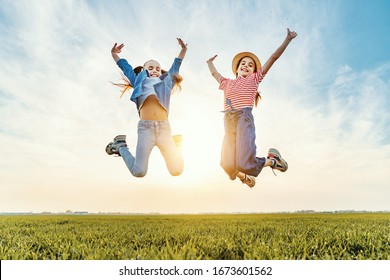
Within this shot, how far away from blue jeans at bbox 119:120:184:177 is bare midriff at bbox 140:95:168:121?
98 mm

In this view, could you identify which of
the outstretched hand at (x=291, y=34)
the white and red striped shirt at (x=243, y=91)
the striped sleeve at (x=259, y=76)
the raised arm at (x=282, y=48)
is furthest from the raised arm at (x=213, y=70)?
the outstretched hand at (x=291, y=34)

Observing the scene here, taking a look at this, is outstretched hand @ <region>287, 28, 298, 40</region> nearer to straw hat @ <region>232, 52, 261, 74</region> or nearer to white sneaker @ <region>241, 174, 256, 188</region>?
straw hat @ <region>232, 52, 261, 74</region>

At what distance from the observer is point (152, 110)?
21.1 feet

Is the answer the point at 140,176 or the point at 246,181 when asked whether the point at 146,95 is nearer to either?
the point at 140,176

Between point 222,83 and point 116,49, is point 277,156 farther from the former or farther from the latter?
point 116,49

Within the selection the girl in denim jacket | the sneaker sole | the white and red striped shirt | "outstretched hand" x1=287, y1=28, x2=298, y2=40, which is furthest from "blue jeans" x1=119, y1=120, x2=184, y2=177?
"outstretched hand" x1=287, y1=28, x2=298, y2=40

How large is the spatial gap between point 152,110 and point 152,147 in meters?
0.63

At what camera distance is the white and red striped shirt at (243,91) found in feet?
21.4

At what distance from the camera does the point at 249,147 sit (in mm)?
6250

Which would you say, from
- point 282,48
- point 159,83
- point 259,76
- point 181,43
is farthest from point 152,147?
point 282,48

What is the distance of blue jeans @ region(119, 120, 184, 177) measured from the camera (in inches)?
245
